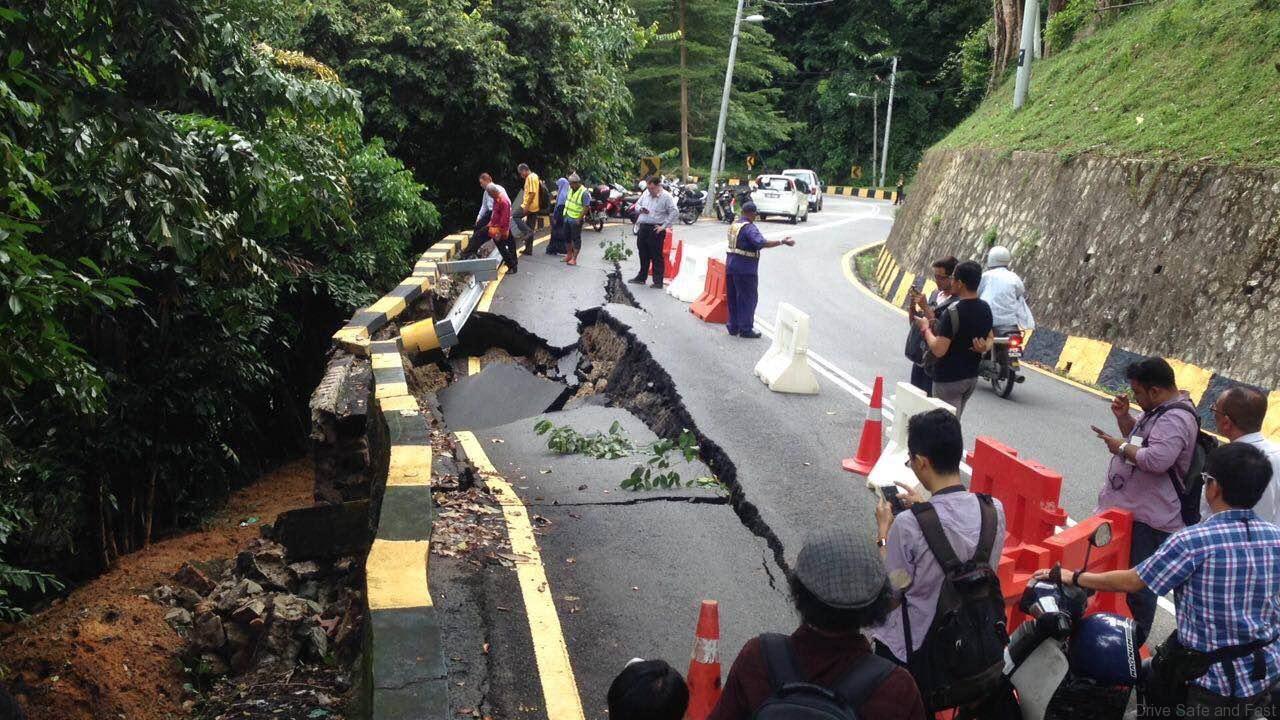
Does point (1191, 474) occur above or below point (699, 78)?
below

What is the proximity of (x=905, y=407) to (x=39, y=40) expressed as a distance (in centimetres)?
569

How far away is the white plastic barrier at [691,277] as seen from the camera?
54.3 ft

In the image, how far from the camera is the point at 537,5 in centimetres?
2314

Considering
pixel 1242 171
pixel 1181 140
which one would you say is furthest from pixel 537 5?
pixel 1242 171

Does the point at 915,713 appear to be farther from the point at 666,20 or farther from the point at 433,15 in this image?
the point at 666,20

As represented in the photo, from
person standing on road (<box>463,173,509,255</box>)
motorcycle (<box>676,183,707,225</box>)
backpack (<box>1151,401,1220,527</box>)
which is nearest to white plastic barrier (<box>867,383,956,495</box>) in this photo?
backpack (<box>1151,401,1220,527</box>)

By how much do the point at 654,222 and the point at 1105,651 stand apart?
14060 mm

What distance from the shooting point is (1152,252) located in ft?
44.8

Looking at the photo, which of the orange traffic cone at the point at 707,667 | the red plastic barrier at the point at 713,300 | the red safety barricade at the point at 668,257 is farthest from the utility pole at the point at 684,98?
the orange traffic cone at the point at 707,667

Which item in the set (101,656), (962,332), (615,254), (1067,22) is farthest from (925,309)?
(1067,22)

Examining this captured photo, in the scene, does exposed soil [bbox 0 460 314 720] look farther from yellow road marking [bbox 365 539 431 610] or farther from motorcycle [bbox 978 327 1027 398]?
motorcycle [bbox 978 327 1027 398]

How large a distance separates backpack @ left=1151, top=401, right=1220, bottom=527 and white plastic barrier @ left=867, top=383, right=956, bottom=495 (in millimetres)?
2311

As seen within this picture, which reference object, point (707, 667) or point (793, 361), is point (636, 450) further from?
point (707, 667)

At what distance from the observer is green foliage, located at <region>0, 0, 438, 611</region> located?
196 inches
